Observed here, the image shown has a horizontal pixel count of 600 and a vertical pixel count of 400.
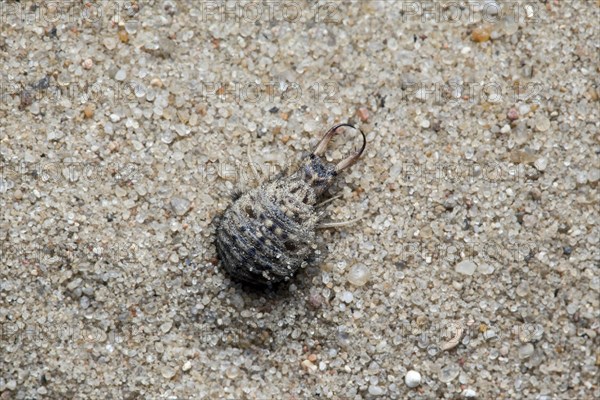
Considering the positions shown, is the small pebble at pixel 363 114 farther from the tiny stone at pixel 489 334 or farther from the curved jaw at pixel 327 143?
the tiny stone at pixel 489 334

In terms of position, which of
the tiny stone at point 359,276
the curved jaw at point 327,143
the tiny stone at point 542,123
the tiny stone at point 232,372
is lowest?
the tiny stone at point 232,372

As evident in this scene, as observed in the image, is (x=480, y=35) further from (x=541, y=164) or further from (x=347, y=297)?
(x=347, y=297)

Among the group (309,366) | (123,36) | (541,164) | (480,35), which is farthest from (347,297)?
(123,36)

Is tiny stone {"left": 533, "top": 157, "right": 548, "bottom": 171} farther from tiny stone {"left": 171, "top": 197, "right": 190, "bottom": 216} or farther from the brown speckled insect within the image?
tiny stone {"left": 171, "top": 197, "right": 190, "bottom": 216}

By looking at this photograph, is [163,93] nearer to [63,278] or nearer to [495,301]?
[63,278]

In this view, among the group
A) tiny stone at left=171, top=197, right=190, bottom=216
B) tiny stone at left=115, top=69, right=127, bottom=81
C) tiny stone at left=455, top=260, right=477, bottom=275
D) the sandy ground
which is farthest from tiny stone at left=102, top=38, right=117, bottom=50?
tiny stone at left=455, top=260, right=477, bottom=275

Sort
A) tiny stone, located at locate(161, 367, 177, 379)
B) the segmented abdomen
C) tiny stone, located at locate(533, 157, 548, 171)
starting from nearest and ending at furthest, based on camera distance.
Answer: the segmented abdomen
tiny stone, located at locate(161, 367, 177, 379)
tiny stone, located at locate(533, 157, 548, 171)

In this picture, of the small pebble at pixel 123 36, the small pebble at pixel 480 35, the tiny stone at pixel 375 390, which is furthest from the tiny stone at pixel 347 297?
the small pebble at pixel 123 36
